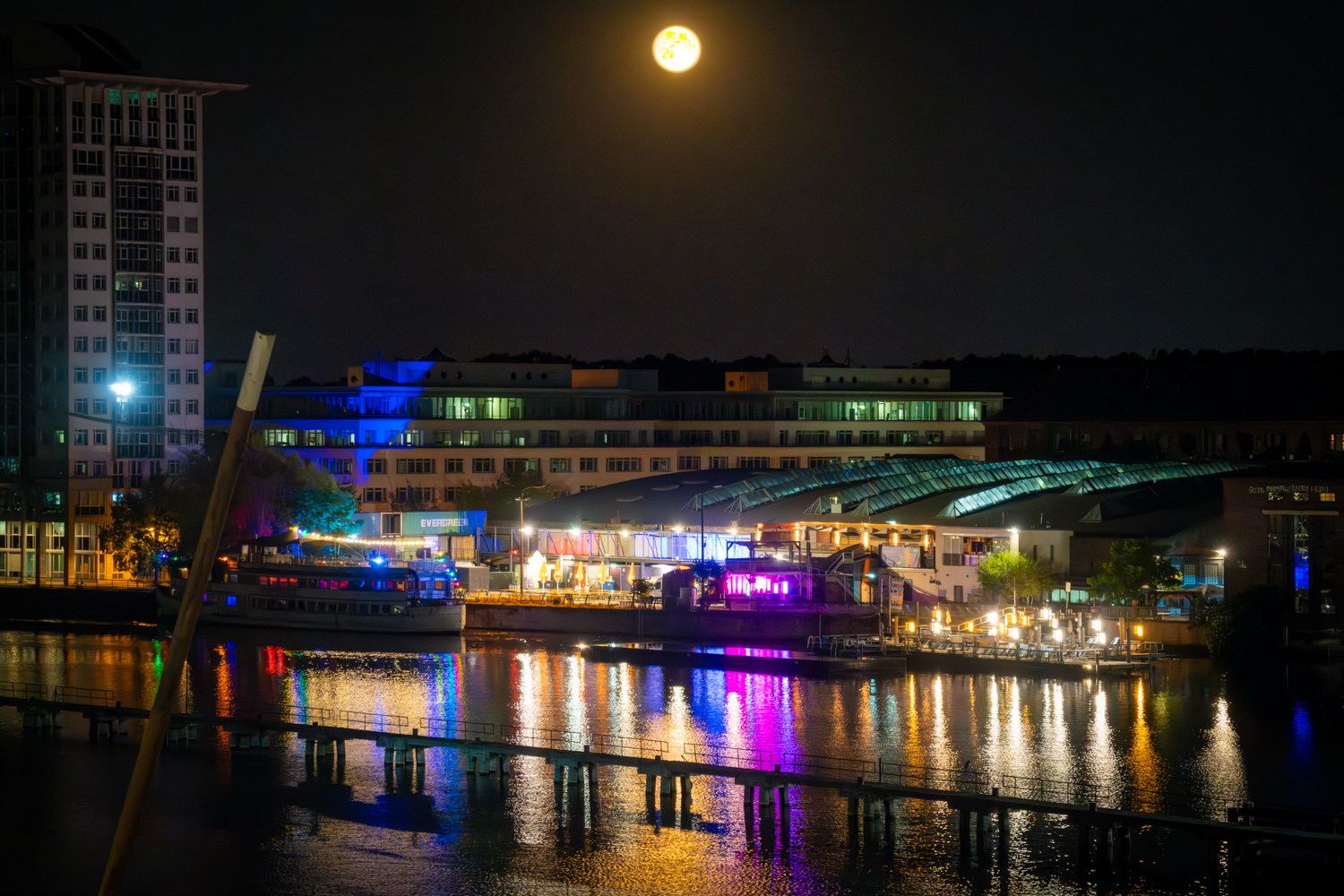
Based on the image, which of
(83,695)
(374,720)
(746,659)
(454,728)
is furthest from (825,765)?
(83,695)

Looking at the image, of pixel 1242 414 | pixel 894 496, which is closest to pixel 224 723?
pixel 894 496

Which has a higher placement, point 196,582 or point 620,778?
point 196,582

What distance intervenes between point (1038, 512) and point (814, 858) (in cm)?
4044

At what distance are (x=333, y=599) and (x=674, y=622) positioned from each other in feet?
51.7

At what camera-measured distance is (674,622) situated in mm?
65750

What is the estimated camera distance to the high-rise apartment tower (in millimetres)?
85312

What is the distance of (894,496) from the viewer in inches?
3046

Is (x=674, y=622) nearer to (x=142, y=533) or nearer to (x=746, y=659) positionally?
(x=746, y=659)

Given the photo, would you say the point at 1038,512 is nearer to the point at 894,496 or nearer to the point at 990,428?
the point at 894,496

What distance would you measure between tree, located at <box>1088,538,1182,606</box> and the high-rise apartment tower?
53.5m

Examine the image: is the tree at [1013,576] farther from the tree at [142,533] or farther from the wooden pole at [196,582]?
the wooden pole at [196,582]

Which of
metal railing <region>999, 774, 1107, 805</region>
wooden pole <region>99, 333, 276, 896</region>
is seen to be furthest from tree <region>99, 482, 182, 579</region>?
wooden pole <region>99, 333, 276, 896</region>

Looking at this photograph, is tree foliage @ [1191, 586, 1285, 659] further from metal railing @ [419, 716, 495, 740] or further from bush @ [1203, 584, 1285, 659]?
metal railing @ [419, 716, 495, 740]

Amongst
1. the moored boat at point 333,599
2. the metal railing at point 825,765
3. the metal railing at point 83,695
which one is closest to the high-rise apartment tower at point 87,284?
the moored boat at point 333,599
